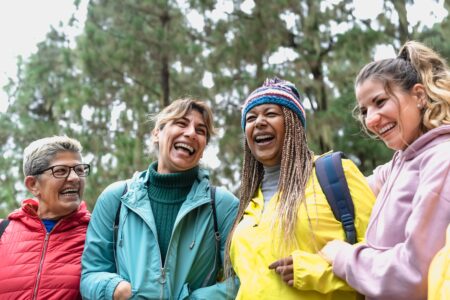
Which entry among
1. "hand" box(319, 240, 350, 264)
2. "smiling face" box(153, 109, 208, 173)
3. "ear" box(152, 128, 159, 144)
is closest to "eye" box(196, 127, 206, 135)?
"smiling face" box(153, 109, 208, 173)

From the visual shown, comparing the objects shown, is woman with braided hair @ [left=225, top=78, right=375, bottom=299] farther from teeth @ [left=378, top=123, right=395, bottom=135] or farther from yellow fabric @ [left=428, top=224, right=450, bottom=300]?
yellow fabric @ [left=428, top=224, right=450, bottom=300]

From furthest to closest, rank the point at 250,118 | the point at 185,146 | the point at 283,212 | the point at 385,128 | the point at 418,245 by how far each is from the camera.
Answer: the point at 185,146, the point at 250,118, the point at 283,212, the point at 385,128, the point at 418,245

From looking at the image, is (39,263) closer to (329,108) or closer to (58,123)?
(329,108)

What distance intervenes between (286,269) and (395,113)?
737mm

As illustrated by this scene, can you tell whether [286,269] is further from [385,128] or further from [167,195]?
[167,195]

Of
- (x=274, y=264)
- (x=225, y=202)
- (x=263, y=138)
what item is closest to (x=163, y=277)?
(x=225, y=202)

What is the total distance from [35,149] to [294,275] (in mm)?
1863

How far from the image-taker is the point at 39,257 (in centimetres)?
271

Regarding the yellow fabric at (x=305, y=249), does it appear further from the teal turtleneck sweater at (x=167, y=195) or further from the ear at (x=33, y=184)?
the ear at (x=33, y=184)

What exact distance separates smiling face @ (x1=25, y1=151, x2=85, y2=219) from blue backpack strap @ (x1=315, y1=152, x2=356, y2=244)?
4.96 ft

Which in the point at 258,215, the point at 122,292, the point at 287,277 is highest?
the point at 258,215

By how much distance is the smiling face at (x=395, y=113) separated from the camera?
185cm

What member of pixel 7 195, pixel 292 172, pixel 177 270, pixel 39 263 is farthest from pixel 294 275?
pixel 7 195

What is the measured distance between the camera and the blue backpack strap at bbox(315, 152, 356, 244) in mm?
2037
